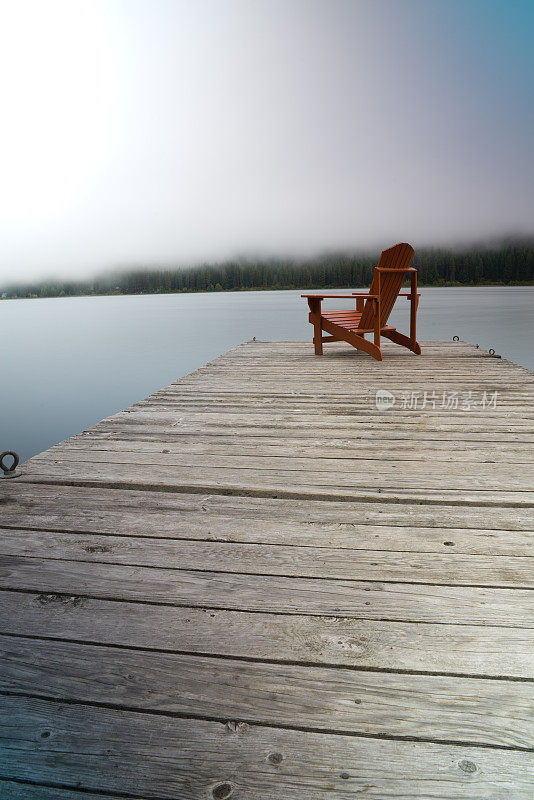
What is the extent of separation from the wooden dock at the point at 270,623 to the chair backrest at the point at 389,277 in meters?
2.73

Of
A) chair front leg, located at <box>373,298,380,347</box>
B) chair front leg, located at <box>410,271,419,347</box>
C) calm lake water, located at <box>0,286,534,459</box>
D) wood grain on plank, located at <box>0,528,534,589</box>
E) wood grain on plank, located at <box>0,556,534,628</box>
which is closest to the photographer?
wood grain on plank, located at <box>0,556,534,628</box>

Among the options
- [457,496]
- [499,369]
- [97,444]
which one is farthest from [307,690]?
[499,369]

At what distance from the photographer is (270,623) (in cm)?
109

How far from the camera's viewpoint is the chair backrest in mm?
4758

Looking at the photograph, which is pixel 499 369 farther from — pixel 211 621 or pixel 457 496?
pixel 211 621

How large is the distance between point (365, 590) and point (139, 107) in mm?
114929

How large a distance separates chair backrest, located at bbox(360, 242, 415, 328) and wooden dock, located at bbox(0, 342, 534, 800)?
2.73 meters

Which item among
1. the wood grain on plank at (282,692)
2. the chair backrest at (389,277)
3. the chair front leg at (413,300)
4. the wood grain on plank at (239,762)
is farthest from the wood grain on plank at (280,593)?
the chair front leg at (413,300)

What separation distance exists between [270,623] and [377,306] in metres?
4.04

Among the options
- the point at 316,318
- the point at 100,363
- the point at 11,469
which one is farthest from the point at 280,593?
the point at 100,363

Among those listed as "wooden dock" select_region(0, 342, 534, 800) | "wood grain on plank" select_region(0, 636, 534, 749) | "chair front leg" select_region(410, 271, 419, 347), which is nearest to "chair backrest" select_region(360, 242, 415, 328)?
"chair front leg" select_region(410, 271, 419, 347)

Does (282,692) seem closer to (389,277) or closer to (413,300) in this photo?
(389,277)

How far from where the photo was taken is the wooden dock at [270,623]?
2.51 ft

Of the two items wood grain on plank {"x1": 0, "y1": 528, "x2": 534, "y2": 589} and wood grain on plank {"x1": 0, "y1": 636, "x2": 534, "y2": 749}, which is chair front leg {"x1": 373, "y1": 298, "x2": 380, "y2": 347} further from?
wood grain on plank {"x1": 0, "y1": 636, "x2": 534, "y2": 749}
